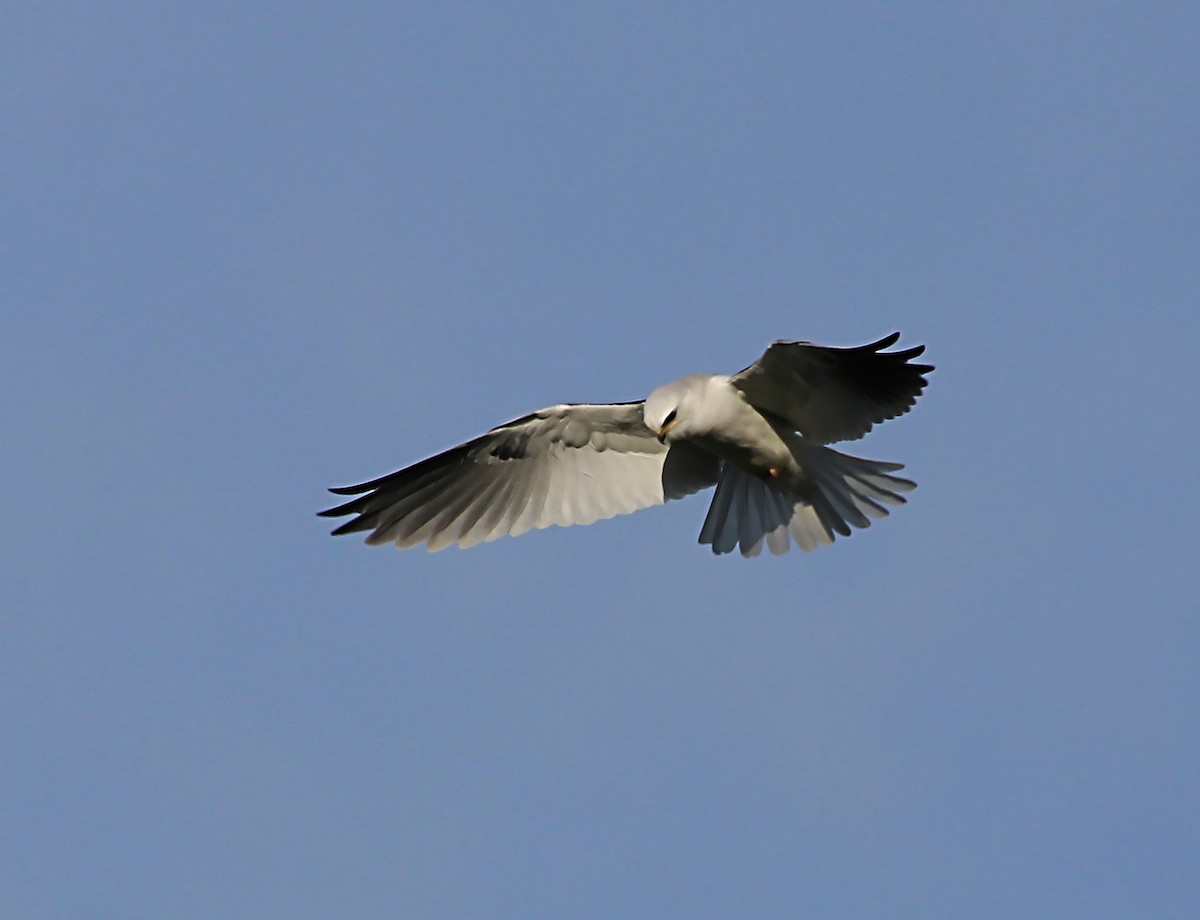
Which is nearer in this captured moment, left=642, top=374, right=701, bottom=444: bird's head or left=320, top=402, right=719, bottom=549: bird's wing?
left=642, top=374, right=701, bottom=444: bird's head

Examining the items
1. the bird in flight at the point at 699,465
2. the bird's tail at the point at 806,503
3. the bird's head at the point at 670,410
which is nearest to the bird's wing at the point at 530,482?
the bird in flight at the point at 699,465

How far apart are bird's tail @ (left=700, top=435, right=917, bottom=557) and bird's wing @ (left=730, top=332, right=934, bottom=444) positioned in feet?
0.50

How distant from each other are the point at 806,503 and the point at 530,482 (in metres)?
1.54

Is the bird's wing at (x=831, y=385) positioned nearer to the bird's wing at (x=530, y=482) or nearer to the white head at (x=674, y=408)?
the white head at (x=674, y=408)

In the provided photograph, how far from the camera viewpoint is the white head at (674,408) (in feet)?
25.4

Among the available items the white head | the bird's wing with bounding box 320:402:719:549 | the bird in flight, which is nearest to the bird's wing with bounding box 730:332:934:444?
the bird in flight

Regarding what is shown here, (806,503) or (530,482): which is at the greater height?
(530,482)

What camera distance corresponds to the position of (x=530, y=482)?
877cm

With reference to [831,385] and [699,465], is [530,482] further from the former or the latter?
[831,385]

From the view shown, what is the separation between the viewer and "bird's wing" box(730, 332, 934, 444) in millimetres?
7555

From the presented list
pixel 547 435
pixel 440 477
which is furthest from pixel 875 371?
pixel 440 477

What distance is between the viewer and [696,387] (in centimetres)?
788

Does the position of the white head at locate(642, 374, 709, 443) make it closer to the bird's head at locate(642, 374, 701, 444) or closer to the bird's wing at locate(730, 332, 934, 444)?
the bird's head at locate(642, 374, 701, 444)

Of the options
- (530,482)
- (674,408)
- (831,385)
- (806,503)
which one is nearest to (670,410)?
(674,408)
